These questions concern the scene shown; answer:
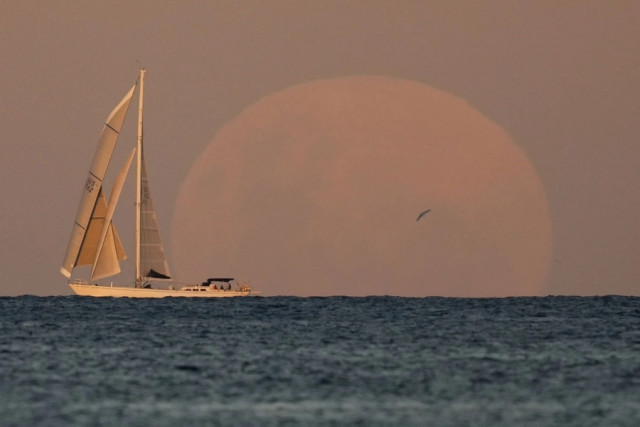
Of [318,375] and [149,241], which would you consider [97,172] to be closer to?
[149,241]

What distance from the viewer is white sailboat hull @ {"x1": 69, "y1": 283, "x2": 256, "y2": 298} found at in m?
151

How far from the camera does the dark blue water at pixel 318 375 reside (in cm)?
4306

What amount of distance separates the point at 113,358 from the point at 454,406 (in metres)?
22.3

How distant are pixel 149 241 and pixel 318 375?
93286mm

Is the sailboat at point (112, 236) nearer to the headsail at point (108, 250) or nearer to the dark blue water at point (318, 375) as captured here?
the headsail at point (108, 250)

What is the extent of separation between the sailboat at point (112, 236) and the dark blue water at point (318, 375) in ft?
162

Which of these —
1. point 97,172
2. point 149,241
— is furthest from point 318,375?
point 149,241

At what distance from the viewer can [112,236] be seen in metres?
147

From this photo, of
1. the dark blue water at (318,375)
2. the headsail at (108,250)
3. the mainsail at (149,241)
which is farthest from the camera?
the mainsail at (149,241)

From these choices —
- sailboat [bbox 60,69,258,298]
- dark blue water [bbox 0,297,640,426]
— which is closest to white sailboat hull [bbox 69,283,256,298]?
sailboat [bbox 60,69,258,298]

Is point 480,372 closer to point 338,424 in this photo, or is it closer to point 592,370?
point 592,370

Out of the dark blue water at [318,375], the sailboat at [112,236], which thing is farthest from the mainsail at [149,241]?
the dark blue water at [318,375]

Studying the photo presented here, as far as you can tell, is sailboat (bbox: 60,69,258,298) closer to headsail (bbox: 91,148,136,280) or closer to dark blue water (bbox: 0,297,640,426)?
headsail (bbox: 91,148,136,280)

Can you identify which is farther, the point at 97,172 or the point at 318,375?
the point at 97,172
